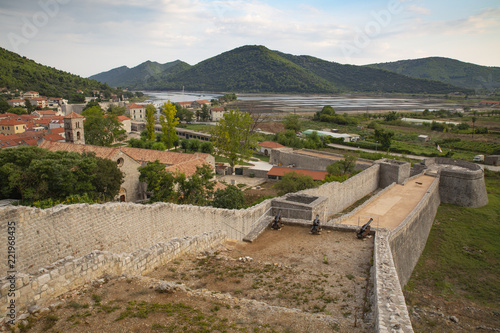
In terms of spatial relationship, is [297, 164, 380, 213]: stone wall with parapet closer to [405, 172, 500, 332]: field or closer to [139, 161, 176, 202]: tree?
[405, 172, 500, 332]: field

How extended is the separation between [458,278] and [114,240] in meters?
16.0

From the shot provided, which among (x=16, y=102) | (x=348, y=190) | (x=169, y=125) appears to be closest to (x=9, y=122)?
(x=169, y=125)

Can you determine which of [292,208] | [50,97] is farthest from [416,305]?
[50,97]

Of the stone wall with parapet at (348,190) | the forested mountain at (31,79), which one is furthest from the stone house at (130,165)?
the forested mountain at (31,79)

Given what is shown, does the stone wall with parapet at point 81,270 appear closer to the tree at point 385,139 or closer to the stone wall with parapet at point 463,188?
the stone wall with parapet at point 463,188

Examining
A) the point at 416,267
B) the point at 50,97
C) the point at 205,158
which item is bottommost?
the point at 416,267

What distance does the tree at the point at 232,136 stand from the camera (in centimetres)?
4200

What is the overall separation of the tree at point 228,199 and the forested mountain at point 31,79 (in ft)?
305

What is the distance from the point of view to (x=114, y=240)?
996cm

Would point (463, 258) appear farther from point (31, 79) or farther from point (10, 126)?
point (31, 79)

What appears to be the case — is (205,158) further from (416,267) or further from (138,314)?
(138,314)

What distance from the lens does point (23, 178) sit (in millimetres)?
19266

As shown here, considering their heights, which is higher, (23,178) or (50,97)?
(50,97)

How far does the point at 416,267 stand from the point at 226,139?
28.8 meters
